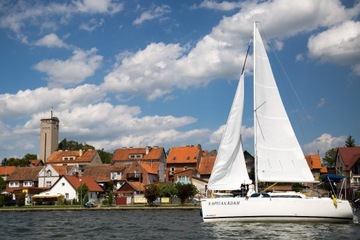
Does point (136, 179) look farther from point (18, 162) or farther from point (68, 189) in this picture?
point (18, 162)

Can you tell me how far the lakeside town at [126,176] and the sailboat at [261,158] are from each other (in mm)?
40199

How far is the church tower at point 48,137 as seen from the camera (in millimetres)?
150875

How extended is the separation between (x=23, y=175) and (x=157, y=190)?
46.0 m

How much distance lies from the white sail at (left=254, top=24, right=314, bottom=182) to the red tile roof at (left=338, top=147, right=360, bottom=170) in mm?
58531

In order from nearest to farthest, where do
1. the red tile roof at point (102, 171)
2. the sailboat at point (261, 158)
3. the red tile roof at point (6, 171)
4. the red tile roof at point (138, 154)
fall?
the sailboat at point (261, 158) < the red tile roof at point (102, 171) < the red tile roof at point (138, 154) < the red tile roof at point (6, 171)

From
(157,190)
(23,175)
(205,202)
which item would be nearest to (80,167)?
(23,175)

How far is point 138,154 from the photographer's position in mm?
118312

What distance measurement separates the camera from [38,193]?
96562 mm

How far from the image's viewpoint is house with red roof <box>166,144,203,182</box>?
108 m

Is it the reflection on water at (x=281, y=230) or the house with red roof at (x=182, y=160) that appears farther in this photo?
the house with red roof at (x=182, y=160)

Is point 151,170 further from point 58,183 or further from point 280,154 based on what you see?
point 280,154

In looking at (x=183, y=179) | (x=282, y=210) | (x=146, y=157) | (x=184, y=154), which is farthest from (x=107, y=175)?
(x=282, y=210)

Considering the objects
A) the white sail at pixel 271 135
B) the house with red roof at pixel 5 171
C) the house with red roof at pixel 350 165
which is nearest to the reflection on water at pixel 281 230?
the white sail at pixel 271 135

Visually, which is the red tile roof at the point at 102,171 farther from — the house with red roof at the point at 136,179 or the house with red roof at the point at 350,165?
the house with red roof at the point at 350,165
